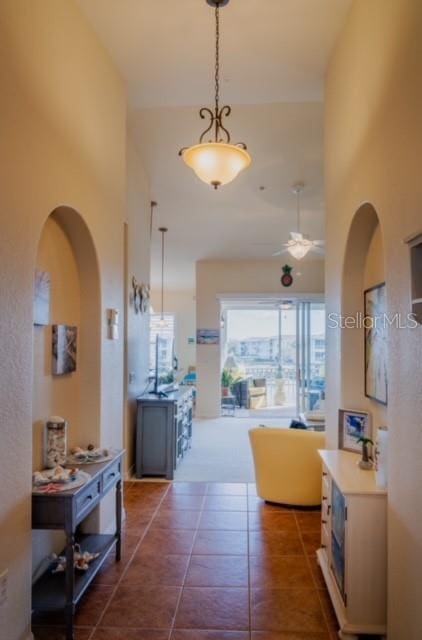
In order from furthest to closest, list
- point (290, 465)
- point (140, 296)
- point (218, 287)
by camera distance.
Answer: point (218, 287), point (140, 296), point (290, 465)

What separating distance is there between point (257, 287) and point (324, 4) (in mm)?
6572

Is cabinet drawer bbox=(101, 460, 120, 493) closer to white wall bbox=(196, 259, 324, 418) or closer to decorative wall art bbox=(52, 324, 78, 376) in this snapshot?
decorative wall art bbox=(52, 324, 78, 376)

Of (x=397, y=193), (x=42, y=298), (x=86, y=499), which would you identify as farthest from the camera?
(x=42, y=298)

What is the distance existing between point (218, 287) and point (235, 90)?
5.66 metres

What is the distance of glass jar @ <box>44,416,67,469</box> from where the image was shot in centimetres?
263

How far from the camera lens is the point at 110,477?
2.89 metres

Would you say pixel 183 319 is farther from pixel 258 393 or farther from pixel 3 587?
pixel 3 587

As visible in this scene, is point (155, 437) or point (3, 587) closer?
point (3, 587)

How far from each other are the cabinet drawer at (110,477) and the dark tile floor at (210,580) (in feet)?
1.95

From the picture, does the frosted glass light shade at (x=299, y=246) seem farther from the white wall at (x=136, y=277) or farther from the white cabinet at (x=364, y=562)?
the white cabinet at (x=364, y=562)

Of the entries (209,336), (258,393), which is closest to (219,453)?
(209,336)

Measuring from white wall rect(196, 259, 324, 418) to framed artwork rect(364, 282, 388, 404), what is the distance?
625 cm

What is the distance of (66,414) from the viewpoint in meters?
3.04

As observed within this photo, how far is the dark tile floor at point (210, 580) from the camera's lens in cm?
234
